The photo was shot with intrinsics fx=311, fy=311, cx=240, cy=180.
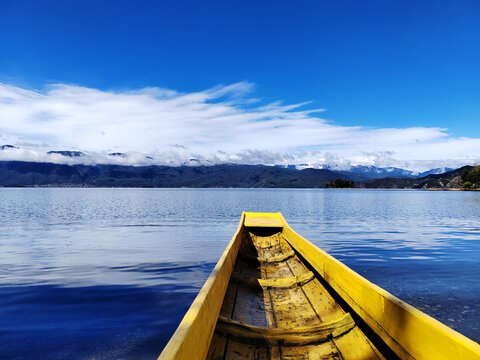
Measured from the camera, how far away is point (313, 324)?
618 cm

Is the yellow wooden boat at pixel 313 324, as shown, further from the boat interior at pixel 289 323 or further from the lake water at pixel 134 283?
the lake water at pixel 134 283

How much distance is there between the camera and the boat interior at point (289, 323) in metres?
4.80

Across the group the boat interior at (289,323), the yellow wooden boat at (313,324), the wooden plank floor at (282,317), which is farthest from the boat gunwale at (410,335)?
the wooden plank floor at (282,317)

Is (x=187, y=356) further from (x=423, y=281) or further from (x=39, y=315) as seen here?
(x=423, y=281)

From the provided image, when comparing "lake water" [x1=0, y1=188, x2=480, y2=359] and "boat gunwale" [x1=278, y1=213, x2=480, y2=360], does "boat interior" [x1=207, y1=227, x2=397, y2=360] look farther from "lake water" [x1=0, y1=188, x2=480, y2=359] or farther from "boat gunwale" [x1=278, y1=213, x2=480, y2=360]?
"lake water" [x1=0, y1=188, x2=480, y2=359]

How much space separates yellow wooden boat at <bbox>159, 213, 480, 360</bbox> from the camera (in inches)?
134

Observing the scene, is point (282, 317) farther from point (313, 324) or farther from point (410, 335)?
point (410, 335)

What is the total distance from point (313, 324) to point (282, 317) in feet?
2.62

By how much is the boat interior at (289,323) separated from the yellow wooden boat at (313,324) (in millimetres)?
15

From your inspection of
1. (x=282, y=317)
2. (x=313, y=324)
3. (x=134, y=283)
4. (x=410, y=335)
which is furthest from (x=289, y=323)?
(x=134, y=283)

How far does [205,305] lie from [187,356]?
1148 mm

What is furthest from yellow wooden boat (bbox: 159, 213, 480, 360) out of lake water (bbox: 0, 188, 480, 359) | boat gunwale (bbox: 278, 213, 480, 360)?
lake water (bbox: 0, 188, 480, 359)

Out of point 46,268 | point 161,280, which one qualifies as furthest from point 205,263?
point 46,268

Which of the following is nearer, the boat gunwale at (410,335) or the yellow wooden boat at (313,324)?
the boat gunwale at (410,335)
